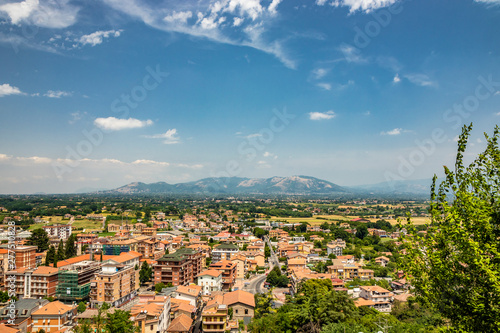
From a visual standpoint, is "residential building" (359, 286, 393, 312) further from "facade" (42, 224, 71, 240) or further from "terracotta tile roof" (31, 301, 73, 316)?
"facade" (42, 224, 71, 240)

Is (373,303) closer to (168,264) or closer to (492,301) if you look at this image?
(168,264)

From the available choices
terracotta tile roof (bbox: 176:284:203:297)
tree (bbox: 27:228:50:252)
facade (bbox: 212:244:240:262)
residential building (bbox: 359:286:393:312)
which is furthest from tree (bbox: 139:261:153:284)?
residential building (bbox: 359:286:393:312)

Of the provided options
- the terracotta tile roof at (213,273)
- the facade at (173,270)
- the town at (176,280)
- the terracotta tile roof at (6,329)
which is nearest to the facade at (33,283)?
the town at (176,280)

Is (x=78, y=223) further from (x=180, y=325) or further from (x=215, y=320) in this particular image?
(x=215, y=320)

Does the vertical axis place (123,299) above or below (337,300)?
below

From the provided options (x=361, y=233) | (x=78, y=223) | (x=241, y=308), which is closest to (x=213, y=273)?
(x=241, y=308)

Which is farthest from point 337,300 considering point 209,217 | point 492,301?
point 209,217
